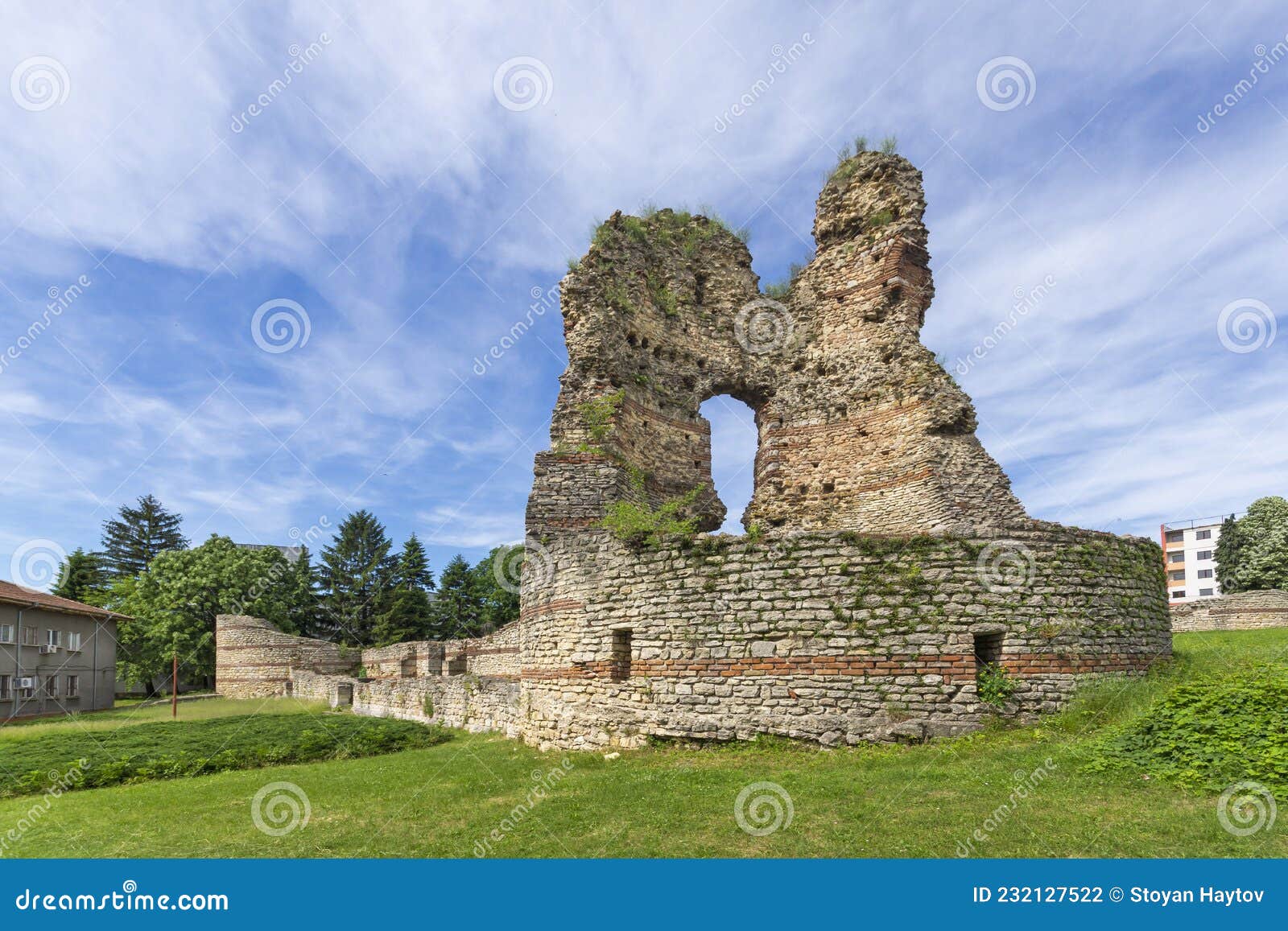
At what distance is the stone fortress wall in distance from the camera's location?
944 cm

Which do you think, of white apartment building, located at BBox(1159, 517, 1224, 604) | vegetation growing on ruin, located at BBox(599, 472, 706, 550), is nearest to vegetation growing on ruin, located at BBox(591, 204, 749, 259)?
vegetation growing on ruin, located at BBox(599, 472, 706, 550)

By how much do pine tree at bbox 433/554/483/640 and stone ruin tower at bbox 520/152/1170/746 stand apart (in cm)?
3379

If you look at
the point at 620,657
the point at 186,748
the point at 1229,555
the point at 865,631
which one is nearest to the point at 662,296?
the point at 620,657

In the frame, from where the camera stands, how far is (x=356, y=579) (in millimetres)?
51000

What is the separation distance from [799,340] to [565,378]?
7.48 meters

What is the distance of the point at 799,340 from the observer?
844 inches

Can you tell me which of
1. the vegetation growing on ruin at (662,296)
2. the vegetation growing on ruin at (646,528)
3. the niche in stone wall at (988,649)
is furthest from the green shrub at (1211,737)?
the vegetation growing on ruin at (662,296)

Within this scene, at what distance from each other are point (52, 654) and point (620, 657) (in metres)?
28.6

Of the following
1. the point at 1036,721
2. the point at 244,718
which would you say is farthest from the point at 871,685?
the point at 244,718

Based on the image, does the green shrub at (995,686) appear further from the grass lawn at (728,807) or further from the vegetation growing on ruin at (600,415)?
the vegetation growing on ruin at (600,415)

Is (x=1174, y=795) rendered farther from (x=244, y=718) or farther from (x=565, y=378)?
(x=244, y=718)

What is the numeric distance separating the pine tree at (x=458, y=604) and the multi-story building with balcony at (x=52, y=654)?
19.8m

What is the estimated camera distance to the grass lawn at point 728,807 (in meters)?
5.62

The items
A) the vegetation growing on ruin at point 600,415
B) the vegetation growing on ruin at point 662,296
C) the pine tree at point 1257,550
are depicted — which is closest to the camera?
the vegetation growing on ruin at point 600,415
